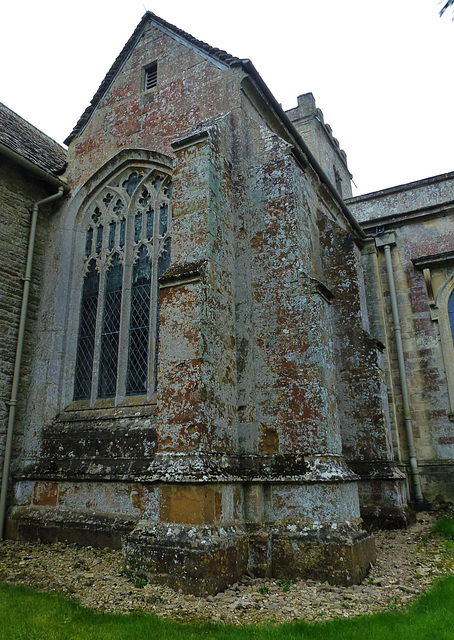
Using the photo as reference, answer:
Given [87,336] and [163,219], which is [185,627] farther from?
[163,219]

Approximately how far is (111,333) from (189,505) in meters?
4.06

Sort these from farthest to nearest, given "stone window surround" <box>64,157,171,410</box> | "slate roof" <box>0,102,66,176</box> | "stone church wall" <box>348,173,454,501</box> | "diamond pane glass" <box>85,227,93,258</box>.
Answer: "stone church wall" <box>348,173,454,501</box>
"slate roof" <box>0,102,66,176</box>
"diamond pane glass" <box>85,227,93,258</box>
"stone window surround" <box>64,157,171,410</box>

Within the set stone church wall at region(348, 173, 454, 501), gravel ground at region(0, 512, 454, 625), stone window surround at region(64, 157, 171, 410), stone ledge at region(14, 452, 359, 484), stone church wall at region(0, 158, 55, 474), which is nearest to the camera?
gravel ground at region(0, 512, 454, 625)

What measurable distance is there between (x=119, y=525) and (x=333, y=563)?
3.01 meters

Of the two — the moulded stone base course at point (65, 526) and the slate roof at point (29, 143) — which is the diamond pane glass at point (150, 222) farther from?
the moulded stone base course at point (65, 526)

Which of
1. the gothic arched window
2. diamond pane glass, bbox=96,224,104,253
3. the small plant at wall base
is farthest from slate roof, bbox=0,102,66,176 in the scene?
the small plant at wall base

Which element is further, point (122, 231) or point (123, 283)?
point (122, 231)

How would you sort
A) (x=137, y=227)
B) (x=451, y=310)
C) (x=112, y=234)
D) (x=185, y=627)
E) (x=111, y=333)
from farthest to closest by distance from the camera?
(x=451, y=310) < (x=112, y=234) < (x=137, y=227) < (x=111, y=333) < (x=185, y=627)

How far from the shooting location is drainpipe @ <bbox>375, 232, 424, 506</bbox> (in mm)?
10812

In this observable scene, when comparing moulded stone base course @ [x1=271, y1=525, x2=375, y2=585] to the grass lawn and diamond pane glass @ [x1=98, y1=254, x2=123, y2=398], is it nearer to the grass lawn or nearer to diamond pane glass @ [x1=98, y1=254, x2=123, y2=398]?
the grass lawn

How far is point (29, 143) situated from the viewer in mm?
10812

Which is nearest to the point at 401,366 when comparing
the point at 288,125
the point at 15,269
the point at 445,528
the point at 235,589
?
the point at 445,528

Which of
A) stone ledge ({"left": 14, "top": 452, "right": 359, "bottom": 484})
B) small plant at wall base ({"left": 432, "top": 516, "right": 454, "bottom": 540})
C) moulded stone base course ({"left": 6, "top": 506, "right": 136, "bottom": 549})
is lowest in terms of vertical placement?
small plant at wall base ({"left": 432, "top": 516, "right": 454, "bottom": 540})

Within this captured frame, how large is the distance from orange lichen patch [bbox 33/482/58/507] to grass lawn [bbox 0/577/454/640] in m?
3.23
